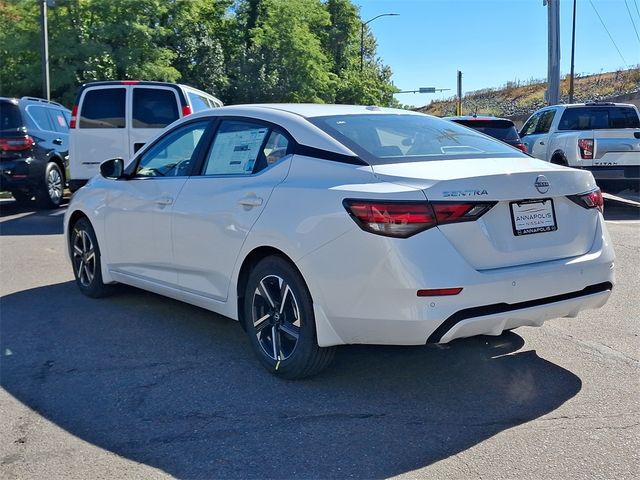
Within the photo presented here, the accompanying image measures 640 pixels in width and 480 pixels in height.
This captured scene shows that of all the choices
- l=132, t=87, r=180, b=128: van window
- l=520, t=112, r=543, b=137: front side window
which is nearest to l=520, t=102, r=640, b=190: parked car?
l=520, t=112, r=543, b=137: front side window

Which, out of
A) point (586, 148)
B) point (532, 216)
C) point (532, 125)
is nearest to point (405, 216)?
point (532, 216)

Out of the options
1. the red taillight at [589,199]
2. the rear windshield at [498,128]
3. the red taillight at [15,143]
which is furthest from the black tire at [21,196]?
the red taillight at [589,199]

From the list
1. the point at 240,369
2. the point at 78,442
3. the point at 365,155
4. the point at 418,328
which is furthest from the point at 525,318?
the point at 78,442

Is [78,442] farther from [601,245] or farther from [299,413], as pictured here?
[601,245]

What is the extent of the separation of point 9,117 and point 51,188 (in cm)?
141

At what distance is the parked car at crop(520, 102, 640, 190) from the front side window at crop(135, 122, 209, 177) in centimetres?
910

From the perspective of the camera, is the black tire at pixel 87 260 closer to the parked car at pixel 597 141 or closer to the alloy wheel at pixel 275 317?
the alloy wheel at pixel 275 317

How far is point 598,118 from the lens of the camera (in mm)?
13438

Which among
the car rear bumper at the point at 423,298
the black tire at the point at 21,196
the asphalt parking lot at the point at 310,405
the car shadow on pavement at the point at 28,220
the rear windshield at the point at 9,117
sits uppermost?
the rear windshield at the point at 9,117

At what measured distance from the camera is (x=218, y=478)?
3148mm

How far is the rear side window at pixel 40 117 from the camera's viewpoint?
12.5 m

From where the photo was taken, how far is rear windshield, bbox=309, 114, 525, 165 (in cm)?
418

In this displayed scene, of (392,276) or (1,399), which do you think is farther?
(1,399)

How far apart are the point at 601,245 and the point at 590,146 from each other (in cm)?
891
